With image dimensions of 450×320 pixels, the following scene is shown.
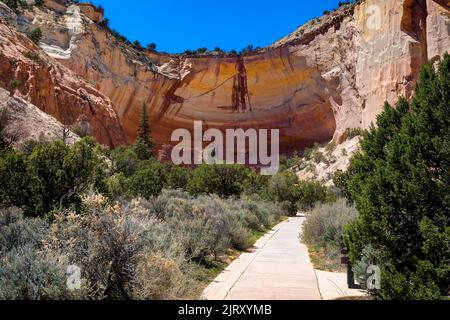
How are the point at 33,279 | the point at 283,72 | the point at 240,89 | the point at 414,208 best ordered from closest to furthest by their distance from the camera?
the point at 33,279
the point at 414,208
the point at 283,72
the point at 240,89

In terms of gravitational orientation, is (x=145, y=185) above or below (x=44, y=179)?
above

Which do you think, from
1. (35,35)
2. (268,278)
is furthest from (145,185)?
(35,35)

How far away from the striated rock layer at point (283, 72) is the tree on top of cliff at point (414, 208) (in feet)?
104

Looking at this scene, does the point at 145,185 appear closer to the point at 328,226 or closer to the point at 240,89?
the point at 328,226

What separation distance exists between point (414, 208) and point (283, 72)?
44.4m

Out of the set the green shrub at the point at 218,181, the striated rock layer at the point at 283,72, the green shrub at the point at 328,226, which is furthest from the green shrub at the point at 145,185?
the striated rock layer at the point at 283,72

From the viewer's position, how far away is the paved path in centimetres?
567

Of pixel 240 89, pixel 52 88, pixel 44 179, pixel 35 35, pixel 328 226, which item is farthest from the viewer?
pixel 240 89

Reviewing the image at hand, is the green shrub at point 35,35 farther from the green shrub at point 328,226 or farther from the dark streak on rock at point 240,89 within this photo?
the green shrub at point 328,226

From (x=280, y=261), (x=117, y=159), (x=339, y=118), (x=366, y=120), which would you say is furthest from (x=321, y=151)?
(x=280, y=261)

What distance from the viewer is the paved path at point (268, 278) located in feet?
18.6

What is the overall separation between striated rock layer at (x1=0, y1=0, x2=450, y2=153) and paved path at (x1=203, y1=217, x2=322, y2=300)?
99.3 feet

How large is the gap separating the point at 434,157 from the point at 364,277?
7.22 ft

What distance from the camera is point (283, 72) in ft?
157
